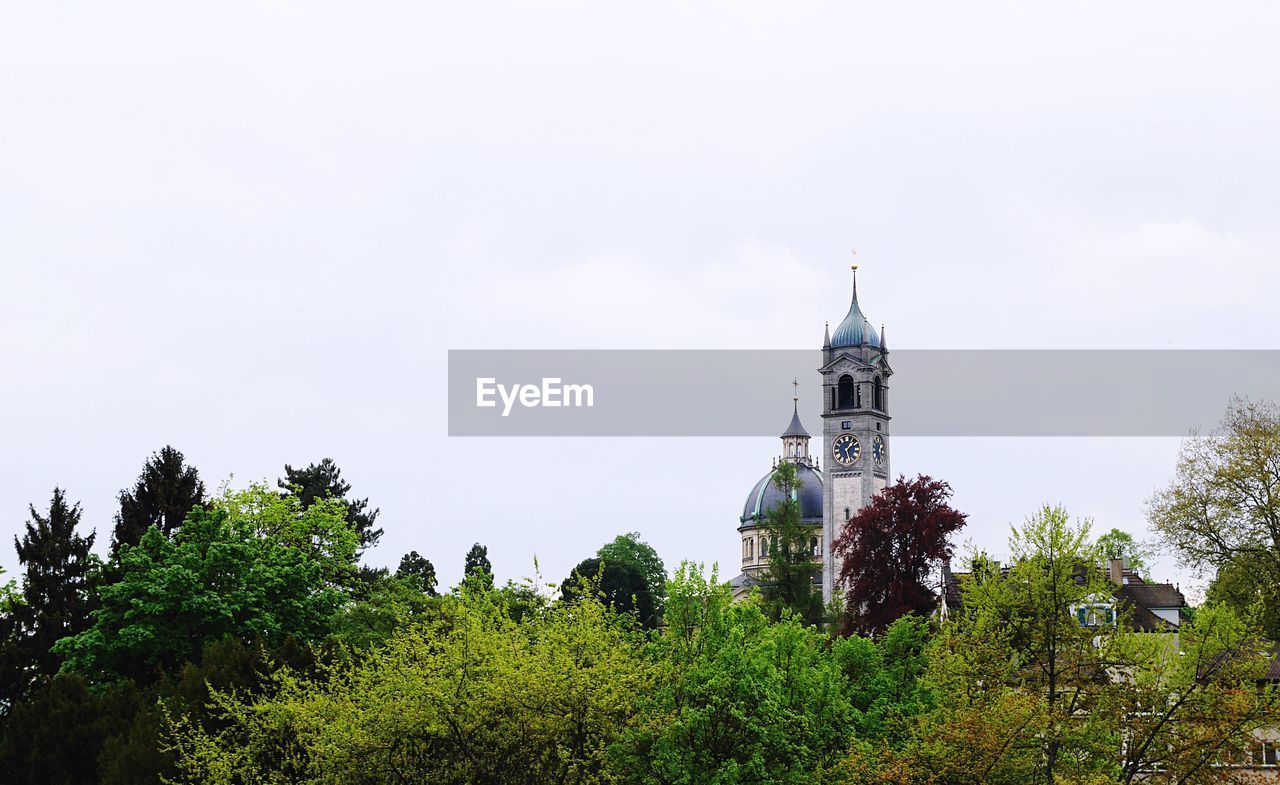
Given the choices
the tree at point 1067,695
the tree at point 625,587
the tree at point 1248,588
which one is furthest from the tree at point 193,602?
the tree at point 625,587

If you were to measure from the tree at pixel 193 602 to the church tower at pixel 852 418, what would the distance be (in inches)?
3520

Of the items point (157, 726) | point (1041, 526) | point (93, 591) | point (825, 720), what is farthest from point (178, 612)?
point (1041, 526)

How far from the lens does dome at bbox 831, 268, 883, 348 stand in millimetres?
147250

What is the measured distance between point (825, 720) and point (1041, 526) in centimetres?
747

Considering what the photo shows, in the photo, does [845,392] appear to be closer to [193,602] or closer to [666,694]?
[193,602]

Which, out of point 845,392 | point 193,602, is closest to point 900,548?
point 193,602

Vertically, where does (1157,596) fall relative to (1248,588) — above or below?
above

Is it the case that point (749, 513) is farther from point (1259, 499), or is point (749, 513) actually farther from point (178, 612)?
point (178, 612)

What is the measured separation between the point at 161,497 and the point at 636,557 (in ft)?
224

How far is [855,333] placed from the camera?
148m

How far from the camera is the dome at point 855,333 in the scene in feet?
483

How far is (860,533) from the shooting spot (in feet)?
240

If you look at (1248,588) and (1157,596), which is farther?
(1157,596)

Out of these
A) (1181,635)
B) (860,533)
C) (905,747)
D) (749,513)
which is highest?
(749,513)
